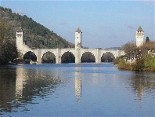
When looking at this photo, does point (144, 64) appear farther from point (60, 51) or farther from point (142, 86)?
point (60, 51)

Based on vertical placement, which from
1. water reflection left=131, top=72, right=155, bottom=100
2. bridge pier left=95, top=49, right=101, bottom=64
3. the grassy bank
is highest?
bridge pier left=95, top=49, right=101, bottom=64

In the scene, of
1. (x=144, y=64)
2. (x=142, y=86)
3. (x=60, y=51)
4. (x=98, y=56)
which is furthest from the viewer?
(x=60, y=51)

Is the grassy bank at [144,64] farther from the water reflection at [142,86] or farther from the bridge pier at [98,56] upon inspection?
the bridge pier at [98,56]


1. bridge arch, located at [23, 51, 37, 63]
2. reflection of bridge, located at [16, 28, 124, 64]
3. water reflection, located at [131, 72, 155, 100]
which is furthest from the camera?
bridge arch, located at [23, 51, 37, 63]

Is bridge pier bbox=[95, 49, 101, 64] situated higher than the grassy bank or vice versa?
bridge pier bbox=[95, 49, 101, 64]

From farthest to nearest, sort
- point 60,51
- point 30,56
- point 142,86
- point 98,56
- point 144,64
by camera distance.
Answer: point 30,56, point 60,51, point 98,56, point 144,64, point 142,86

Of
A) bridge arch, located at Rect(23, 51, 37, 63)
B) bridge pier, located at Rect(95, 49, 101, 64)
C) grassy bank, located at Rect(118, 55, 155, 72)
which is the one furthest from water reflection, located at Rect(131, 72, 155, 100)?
bridge arch, located at Rect(23, 51, 37, 63)

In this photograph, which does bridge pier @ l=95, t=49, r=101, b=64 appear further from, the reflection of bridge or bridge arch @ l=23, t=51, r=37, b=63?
bridge arch @ l=23, t=51, r=37, b=63

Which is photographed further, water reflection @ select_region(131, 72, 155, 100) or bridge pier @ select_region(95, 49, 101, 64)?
bridge pier @ select_region(95, 49, 101, 64)

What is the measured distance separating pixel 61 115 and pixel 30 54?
17454 cm

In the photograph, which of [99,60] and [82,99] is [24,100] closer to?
[82,99]

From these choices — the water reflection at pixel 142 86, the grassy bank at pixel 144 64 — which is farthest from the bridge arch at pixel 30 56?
the water reflection at pixel 142 86

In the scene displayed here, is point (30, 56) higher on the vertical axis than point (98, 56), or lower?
higher

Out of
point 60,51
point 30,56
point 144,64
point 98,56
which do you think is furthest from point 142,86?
point 30,56
